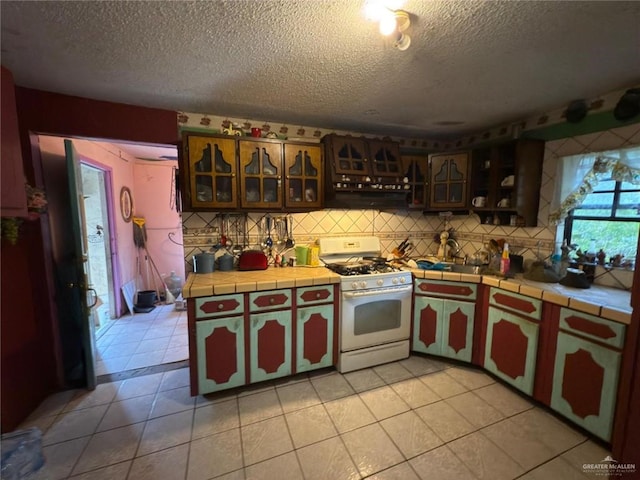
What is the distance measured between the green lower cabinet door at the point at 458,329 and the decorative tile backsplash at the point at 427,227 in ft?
2.63

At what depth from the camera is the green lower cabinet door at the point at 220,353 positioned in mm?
1989

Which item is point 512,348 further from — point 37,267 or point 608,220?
point 37,267

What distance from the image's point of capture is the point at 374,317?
2439 mm

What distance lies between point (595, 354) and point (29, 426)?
3639 mm

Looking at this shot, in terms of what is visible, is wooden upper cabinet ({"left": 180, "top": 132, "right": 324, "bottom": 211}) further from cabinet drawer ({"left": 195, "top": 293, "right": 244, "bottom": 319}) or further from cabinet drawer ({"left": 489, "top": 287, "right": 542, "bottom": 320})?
cabinet drawer ({"left": 489, "top": 287, "right": 542, "bottom": 320})

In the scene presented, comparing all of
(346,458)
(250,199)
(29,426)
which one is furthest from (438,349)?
(29,426)

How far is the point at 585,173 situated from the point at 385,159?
5.11 ft

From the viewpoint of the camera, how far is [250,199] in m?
2.40

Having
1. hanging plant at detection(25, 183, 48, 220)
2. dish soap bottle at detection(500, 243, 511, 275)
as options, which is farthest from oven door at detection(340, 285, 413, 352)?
hanging plant at detection(25, 183, 48, 220)

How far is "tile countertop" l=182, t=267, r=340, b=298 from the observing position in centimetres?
196

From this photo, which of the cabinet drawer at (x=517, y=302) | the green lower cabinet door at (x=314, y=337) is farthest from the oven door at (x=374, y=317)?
the cabinet drawer at (x=517, y=302)

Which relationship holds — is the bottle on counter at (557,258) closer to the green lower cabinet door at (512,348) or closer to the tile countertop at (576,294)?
the tile countertop at (576,294)

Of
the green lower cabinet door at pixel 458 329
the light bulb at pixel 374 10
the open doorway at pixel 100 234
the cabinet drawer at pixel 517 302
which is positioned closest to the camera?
the light bulb at pixel 374 10

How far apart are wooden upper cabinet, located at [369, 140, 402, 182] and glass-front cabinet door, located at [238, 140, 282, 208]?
907mm
